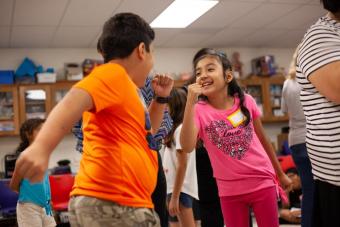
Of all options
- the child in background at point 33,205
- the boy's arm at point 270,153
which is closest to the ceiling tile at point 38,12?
the child in background at point 33,205

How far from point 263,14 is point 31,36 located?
3.33m

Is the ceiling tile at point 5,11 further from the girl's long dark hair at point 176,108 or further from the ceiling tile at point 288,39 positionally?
the ceiling tile at point 288,39

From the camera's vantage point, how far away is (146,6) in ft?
17.3

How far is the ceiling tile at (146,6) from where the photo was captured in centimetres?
512

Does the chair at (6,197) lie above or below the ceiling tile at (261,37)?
below

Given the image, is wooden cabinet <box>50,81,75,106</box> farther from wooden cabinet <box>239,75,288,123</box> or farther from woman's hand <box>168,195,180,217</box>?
woman's hand <box>168,195,180,217</box>

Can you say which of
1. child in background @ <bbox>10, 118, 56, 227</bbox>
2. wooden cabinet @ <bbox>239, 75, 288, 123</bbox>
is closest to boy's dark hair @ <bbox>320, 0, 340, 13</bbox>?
child in background @ <bbox>10, 118, 56, 227</bbox>

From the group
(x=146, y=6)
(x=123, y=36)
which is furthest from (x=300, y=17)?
(x=123, y=36)

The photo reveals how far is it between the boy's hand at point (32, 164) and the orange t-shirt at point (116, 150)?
255 millimetres

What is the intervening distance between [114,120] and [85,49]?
610cm

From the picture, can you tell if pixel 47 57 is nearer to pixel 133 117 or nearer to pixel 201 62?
pixel 201 62

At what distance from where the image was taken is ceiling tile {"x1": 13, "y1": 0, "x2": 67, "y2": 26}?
16.1 feet

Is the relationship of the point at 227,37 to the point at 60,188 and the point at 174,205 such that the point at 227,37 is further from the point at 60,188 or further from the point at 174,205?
the point at 174,205

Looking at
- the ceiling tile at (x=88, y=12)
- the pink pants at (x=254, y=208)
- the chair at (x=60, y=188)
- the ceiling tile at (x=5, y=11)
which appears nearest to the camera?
the pink pants at (x=254, y=208)
